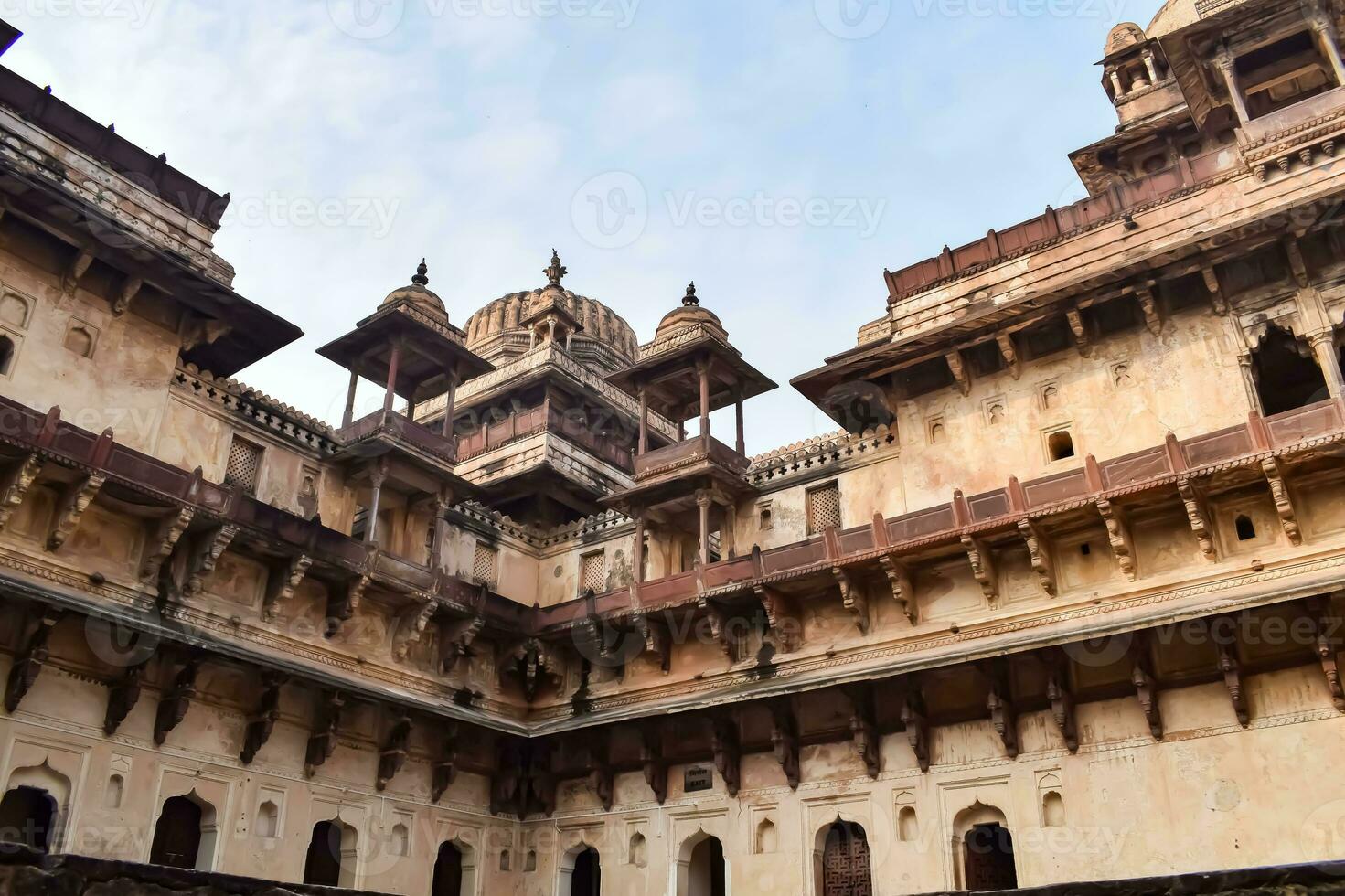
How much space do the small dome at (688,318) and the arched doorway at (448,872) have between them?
10260mm

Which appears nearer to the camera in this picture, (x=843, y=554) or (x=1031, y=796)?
(x=1031, y=796)

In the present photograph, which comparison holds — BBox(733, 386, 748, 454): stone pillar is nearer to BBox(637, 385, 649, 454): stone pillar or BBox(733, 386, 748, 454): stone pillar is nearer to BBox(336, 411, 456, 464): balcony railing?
BBox(637, 385, 649, 454): stone pillar

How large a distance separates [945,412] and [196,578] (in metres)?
11.8

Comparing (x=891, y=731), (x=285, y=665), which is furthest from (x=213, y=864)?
(x=891, y=731)

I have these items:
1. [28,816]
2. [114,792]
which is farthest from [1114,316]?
[28,816]

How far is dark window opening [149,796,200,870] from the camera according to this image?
14750 mm

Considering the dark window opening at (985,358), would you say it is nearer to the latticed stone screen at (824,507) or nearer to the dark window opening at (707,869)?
the latticed stone screen at (824,507)

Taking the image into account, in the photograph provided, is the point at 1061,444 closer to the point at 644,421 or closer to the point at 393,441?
the point at 644,421

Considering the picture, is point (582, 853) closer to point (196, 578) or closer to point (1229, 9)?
point (196, 578)

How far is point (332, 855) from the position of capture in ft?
55.4

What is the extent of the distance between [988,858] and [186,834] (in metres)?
11.1

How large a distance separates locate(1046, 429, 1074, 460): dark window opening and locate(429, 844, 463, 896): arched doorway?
11.9m

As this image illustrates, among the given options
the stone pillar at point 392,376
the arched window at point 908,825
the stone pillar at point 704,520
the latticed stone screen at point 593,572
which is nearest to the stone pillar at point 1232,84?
the stone pillar at point 704,520

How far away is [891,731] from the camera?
637 inches
